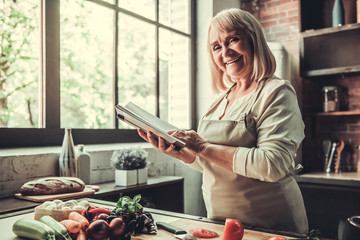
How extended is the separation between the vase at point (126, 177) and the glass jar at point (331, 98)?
2.20 metres

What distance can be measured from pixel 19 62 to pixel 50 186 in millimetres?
2705

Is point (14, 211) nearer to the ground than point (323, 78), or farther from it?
nearer to the ground

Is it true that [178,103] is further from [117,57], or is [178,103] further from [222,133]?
[222,133]

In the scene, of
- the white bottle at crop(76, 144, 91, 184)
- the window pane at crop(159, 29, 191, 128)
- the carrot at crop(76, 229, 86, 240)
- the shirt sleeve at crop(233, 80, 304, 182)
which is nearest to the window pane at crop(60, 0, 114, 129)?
the window pane at crop(159, 29, 191, 128)

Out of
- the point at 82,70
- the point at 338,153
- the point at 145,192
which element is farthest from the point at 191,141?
the point at 82,70

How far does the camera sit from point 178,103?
3.85 meters

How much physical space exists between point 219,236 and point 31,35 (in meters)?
3.36

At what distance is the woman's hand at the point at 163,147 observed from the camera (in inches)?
56.3

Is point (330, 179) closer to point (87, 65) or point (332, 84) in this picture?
point (332, 84)

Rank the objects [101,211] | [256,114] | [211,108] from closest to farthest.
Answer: [101,211]
[256,114]
[211,108]

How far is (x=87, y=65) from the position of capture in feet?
17.9

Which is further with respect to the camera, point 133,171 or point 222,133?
point 133,171


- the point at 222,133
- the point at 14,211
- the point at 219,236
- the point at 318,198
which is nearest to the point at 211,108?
the point at 222,133

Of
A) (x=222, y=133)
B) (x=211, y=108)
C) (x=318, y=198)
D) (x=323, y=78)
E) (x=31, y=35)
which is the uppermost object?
(x=31, y=35)
